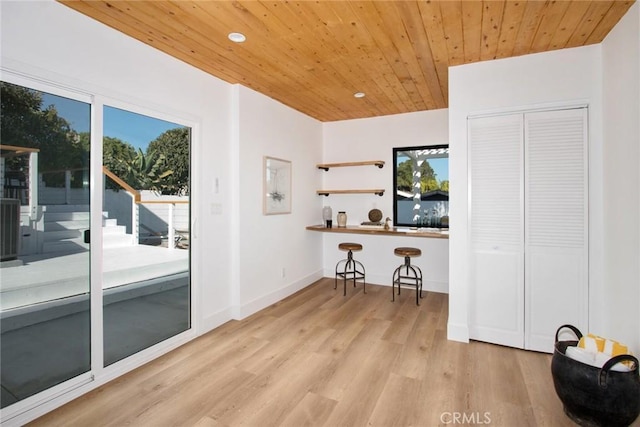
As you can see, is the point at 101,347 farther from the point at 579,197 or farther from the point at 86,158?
the point at 579,197

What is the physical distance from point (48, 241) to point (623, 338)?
4190mm

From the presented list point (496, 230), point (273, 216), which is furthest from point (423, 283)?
point (273, 216)

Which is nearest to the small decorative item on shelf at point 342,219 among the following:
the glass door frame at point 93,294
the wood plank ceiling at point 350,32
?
the wood plank ceiling at point 350,32

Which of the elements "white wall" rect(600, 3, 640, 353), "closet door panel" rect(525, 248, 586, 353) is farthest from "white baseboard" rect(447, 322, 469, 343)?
"white wall" rect(600, 3, 640, 353)

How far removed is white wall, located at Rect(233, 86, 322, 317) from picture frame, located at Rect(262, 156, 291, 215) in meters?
0.07

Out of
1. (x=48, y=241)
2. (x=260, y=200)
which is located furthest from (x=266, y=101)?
(x=48, y=241)

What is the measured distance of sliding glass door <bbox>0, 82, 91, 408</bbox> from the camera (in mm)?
2029

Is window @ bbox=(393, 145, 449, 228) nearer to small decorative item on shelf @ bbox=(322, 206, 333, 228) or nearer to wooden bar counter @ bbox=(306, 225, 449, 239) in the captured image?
wooden bar counter @ bbox=(306, 225, 449, 239)

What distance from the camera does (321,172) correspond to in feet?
18.2

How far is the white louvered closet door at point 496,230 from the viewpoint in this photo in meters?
2.96

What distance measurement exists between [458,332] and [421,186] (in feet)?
7.63

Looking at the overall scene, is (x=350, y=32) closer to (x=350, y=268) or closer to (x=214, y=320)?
(x=214, y=320)

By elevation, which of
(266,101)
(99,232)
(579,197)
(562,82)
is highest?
(266,101)

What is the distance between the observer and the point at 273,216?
14.1ft
